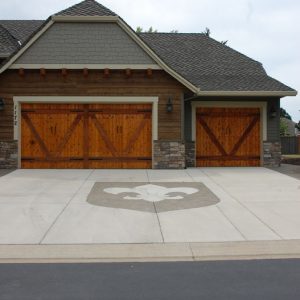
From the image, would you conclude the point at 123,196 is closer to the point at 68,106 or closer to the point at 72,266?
the point at 72,266

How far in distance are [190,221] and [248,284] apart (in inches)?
129

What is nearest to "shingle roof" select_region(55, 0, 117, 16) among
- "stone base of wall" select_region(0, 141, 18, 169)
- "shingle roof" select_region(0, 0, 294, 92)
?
"shingle roof" select_region(0, 0, 294, 92)

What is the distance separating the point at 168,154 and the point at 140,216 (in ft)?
27.8

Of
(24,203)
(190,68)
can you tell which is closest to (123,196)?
(24,203)

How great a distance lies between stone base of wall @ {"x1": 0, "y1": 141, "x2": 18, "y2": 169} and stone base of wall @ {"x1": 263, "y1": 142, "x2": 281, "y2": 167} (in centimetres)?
948

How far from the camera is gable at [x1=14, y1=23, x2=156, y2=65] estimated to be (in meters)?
16.7

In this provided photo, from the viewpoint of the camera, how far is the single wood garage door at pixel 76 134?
56.9 ft

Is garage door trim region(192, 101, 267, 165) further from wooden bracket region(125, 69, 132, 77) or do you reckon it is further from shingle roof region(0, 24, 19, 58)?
shingle roof region(0, 24, 19, 58)

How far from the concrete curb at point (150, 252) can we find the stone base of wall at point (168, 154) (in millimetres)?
10235

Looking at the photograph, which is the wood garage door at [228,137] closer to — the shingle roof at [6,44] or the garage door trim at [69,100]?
the garage door trim at [69,100]

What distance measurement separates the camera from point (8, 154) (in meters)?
17.1

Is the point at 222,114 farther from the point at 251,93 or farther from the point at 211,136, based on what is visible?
the point at 251,93

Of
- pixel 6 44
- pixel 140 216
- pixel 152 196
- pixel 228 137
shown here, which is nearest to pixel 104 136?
pixel 228 137

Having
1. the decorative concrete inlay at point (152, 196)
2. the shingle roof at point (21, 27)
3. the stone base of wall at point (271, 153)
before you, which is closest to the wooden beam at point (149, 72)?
the decorative concrete inlay at point (152, 196)
